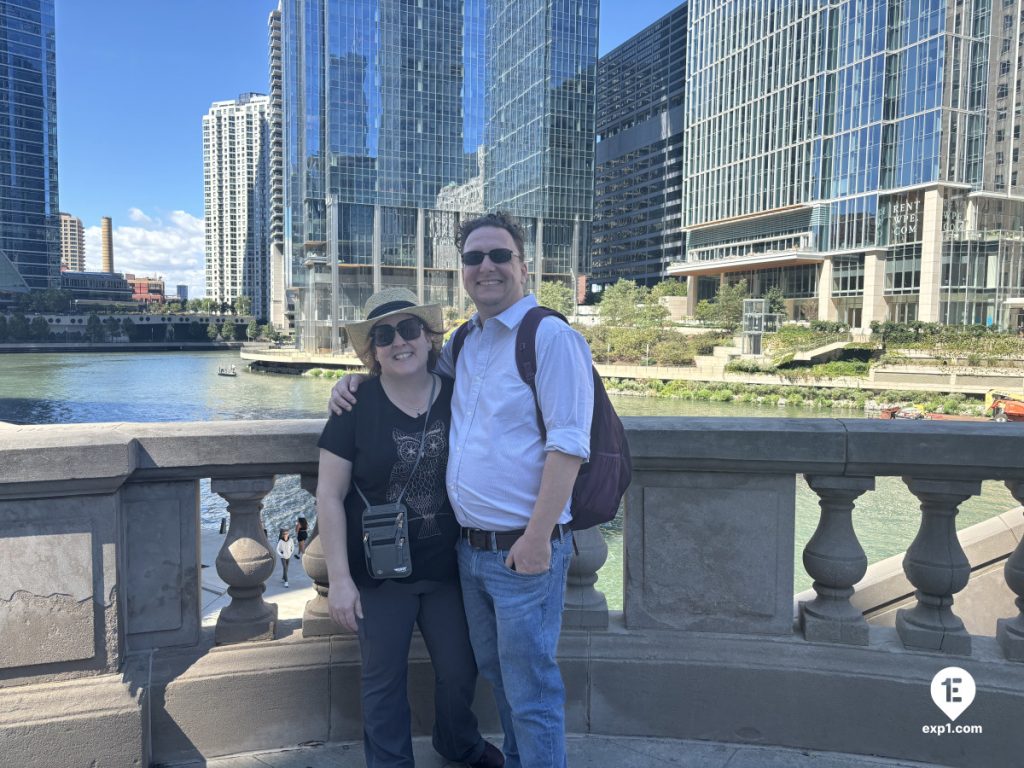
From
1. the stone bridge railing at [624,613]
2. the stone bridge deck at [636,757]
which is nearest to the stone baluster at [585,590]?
A: the stone bridge railing at [624,613]

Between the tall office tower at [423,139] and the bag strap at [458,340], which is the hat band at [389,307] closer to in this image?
the bag strap at [458,340]

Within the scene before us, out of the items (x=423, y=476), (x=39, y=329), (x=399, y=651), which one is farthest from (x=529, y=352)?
(x=39, y=329)

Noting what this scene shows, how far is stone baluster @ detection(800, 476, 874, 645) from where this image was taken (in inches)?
121

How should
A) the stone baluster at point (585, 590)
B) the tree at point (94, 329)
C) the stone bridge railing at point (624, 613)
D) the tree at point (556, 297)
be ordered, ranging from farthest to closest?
the tree at point (94, 329), the tree at point (556, 297), the stone baluster at point (585, 590), the stone bridge railing at point (624, 613)

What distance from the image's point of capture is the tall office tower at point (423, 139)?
3922 inches

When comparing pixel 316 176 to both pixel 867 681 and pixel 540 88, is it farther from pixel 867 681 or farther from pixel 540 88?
pixel 867 681

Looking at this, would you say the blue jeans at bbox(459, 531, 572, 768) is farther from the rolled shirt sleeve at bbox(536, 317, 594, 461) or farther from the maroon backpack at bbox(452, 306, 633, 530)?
the rolled shirt sleeve at bbox(536, 317, 594, 461)

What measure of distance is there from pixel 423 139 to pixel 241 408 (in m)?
58.4

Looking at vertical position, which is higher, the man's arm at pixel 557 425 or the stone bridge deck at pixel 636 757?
the man's arm at pixel 557 425

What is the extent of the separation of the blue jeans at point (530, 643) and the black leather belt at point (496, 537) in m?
0.02

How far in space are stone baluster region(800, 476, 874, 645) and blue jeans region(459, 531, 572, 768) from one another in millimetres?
1203

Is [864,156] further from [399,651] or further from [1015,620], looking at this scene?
[399,651]

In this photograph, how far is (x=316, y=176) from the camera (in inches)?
3942

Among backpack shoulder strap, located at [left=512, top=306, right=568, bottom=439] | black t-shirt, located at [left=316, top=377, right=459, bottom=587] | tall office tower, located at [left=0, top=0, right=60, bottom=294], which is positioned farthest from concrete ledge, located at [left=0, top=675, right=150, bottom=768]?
tall office tower, located at [left=0, top=0, right=60, bottom=294]
